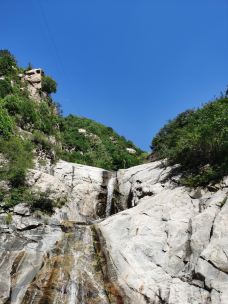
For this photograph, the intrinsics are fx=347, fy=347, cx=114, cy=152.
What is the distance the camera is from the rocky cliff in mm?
11930

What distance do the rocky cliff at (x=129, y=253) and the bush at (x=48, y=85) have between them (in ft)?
79.3

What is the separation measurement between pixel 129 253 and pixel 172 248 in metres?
1.72

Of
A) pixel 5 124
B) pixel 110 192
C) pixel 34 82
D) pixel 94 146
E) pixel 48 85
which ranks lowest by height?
pixel 110 192

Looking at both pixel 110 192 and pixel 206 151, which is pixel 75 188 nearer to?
pixel 110 192

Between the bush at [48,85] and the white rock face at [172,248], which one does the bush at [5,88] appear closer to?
the bush at [48,85]

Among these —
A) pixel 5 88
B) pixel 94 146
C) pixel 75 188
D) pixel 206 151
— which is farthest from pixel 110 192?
pixel 94 146

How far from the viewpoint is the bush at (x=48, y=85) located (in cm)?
4081

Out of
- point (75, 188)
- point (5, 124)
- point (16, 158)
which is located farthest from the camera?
point (5, 124)

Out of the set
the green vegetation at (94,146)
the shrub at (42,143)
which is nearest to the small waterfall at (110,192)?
the shrub at (42,143)

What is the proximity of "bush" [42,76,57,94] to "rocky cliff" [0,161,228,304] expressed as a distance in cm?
2417

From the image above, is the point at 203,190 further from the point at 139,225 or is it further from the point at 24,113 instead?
the point at 24,113

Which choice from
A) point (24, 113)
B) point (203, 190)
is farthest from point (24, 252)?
point (24, 113)

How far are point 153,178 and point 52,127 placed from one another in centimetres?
1676

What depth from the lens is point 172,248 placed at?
13688mm
